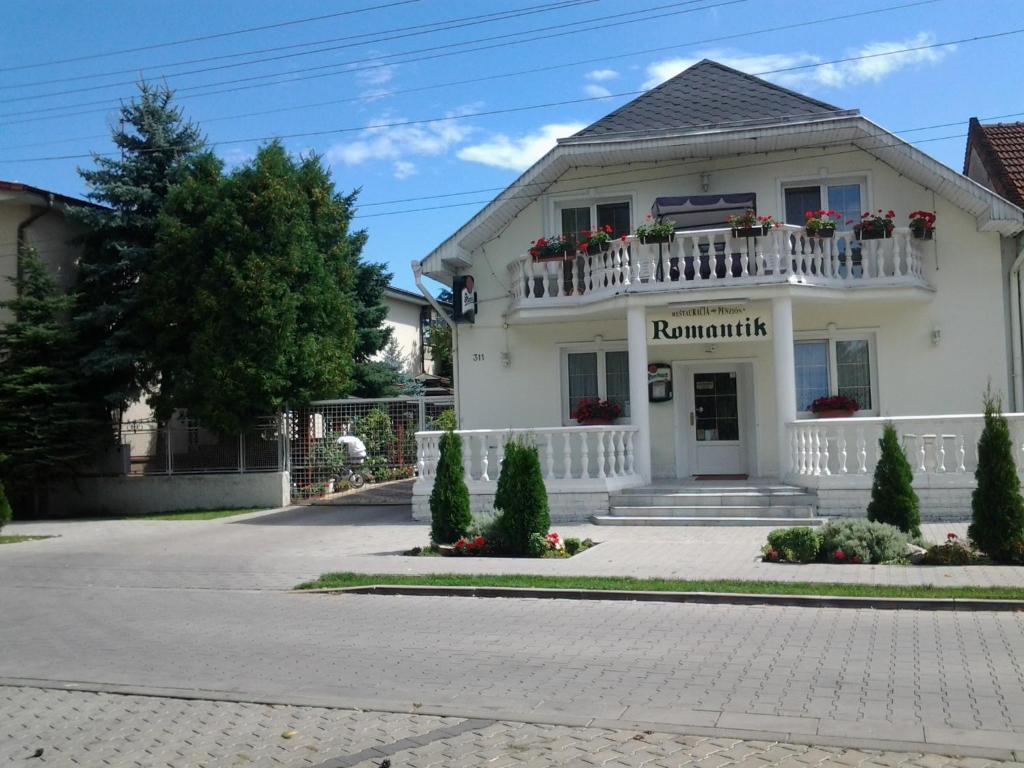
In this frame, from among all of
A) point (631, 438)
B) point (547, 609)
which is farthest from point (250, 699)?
point (631, 438)

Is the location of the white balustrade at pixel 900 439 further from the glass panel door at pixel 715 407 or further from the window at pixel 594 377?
the window at pixel 594 377

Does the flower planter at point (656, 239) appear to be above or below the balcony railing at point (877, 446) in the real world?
above

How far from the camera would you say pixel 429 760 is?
542 centimetres

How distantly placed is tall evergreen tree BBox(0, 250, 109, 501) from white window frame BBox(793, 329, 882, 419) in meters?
16.5

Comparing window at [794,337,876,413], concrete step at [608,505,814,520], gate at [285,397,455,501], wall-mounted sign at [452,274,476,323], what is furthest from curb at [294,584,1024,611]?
gate at [285,397,455,501]

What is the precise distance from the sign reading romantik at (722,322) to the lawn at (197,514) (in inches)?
412

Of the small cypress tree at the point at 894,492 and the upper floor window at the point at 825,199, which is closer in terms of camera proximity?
the small cypress tree at the point at 894,492

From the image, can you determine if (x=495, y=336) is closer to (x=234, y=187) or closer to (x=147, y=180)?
(x=234, y=187)

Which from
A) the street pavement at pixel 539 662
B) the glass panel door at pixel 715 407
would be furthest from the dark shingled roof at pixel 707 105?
the street pavement at pixel 539 662

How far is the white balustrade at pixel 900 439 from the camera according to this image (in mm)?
15445

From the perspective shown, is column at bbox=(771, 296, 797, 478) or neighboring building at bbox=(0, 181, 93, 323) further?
neighboring building at bbox=(0, 181, 93, 323)

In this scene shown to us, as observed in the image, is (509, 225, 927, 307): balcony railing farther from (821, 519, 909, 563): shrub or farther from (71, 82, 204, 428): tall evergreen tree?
(71, 82, 204, 428): tall evergreen tree

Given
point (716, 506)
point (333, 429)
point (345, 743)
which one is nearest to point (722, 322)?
point (716, 506)

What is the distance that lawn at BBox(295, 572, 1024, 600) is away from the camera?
31.4 ft
